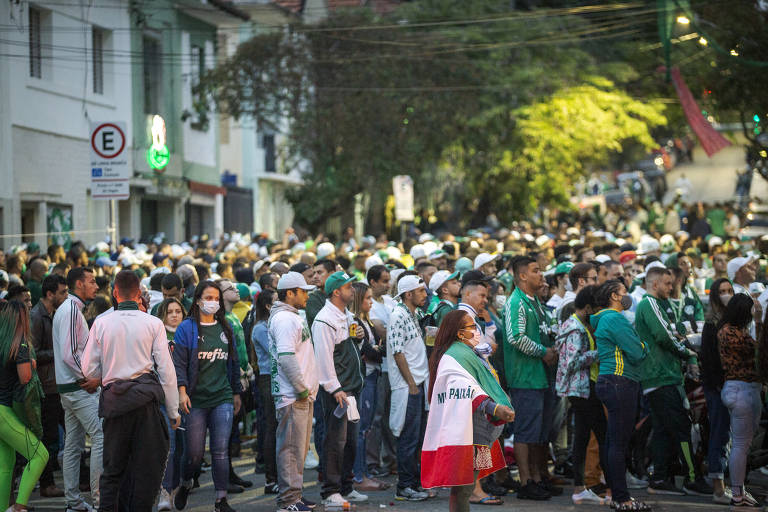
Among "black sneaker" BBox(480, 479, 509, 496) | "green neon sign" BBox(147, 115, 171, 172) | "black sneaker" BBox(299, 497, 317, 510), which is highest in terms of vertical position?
"green neon sign" BBox(147, 115, 171, 172)

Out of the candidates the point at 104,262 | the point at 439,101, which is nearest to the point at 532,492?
the point at 104,262

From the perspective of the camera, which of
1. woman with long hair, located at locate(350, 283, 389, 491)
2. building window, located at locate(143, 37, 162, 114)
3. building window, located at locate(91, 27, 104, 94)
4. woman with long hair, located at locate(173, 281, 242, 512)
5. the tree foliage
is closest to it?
woman with long hair, located at locate(173, 281, 242, 512)

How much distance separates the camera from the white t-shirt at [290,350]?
31.2 ft

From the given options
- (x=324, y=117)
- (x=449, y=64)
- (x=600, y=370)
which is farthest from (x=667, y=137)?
(x=600, y=370)

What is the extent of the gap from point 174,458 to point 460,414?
3.48 meters

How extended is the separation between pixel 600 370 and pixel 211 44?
27336 millimetres

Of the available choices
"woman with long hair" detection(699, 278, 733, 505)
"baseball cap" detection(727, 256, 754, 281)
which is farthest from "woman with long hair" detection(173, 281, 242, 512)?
"baseball cap" detection(727, 256, 754, 281)

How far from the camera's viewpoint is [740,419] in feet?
32.9

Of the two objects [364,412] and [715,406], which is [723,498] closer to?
[715,406]

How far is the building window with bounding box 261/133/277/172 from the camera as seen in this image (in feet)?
141

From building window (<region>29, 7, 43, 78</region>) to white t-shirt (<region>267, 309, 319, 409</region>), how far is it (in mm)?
16194

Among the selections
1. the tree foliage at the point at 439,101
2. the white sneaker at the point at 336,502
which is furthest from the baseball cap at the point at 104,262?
the tree foliage at the point at 439,101

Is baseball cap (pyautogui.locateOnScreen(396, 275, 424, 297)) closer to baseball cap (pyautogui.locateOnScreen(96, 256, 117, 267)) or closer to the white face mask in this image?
the white face mask

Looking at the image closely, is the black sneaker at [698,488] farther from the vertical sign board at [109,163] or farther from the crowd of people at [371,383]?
the vertical sign board at [109,163]
